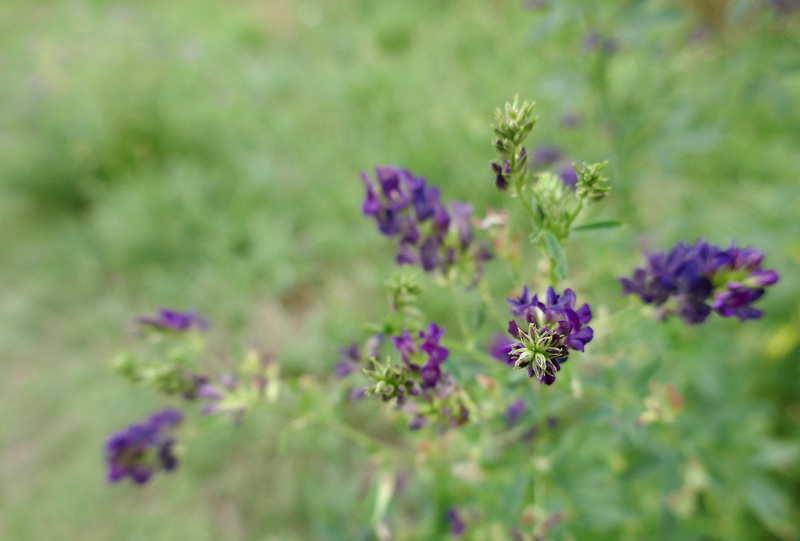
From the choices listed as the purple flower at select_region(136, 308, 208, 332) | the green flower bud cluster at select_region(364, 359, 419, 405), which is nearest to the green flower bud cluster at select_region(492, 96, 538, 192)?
the green flower bud cluster at select_region(364, 359, 419, 405)

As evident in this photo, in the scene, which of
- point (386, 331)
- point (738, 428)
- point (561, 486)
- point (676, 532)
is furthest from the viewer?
point (738, 428)

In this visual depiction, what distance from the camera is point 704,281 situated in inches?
36.5

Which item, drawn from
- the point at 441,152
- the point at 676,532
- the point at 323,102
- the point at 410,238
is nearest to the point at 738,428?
the point at 676,532

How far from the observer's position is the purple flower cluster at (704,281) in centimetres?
89

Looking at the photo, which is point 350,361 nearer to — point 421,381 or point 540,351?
point 421,381

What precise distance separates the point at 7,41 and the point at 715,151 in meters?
8.87

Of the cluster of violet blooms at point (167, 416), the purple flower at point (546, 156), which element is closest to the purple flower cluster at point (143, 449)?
the cluster of violet blooms at point (167, 416)

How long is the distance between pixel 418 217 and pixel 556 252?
346 millimetres

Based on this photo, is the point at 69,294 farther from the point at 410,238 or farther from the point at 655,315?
the point at 655,315

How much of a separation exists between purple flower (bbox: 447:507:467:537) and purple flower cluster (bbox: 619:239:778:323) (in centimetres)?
92

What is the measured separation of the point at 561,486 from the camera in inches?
53.4

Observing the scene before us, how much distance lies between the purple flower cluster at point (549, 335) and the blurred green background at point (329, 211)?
540 mm

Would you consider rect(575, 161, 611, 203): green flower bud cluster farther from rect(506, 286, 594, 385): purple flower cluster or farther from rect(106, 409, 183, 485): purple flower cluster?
rect(106, 409, 183, 485): purple flower cluster

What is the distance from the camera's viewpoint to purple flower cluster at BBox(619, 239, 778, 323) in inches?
35.1
